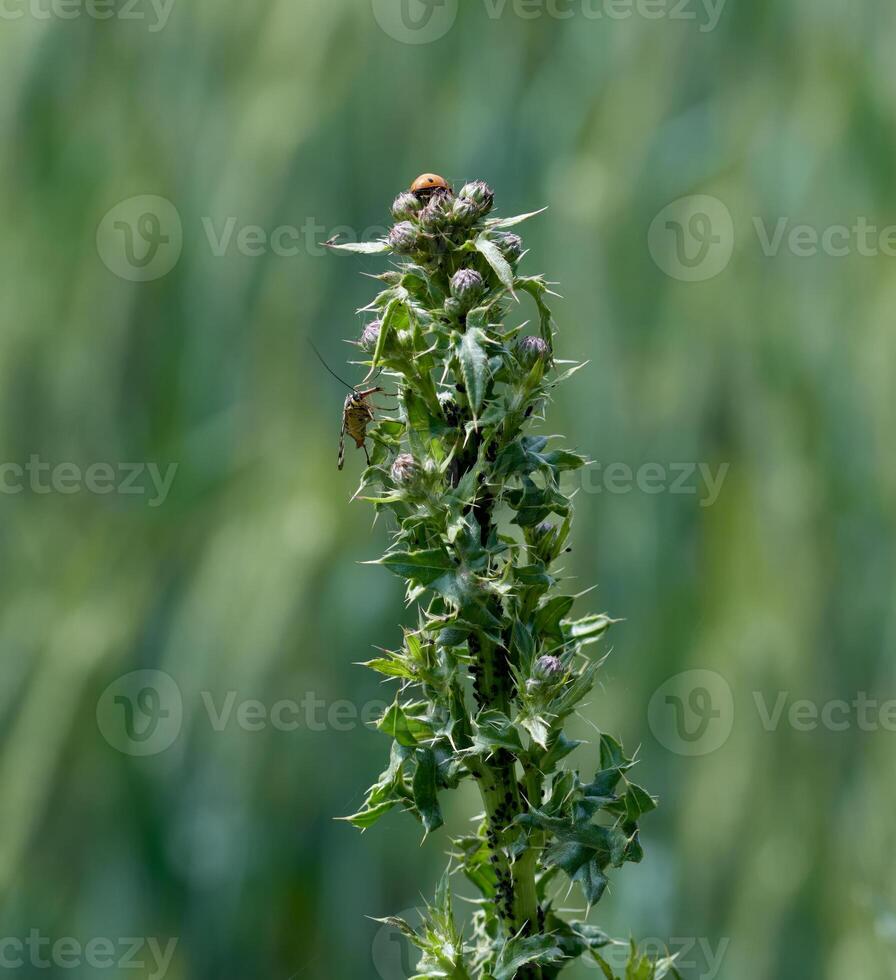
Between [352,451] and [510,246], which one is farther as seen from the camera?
[352,451]

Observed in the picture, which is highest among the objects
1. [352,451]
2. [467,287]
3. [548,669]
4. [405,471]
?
[352,451]

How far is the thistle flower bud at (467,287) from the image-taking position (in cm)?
79

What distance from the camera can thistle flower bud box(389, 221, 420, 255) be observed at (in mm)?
826

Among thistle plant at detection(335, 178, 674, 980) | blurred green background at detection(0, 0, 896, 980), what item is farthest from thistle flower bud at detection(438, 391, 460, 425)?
blurred green background at detection(0, 0, 896, 980)

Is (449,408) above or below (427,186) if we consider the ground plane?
below

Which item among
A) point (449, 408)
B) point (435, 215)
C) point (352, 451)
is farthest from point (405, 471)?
point (352, 451)

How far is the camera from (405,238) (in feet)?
2.72

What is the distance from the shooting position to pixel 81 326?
12.0 ft

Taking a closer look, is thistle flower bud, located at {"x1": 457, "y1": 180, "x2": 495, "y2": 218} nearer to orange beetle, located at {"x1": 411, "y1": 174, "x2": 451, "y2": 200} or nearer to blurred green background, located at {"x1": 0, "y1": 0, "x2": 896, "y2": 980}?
orange beetle, located at {"x1": 411, "y1": 174, "x2": 451, "y2": 200}

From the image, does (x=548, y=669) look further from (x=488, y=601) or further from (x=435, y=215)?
(x=435, y=215)

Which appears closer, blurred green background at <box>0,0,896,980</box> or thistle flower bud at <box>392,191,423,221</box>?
thistle flower bud at <box>392,191,423,221</box>

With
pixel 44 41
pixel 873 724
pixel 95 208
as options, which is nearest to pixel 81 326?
pixel 95 208

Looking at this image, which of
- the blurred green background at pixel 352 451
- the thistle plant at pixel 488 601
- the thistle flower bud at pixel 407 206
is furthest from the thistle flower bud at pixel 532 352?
the blurred green background at pixel 352 451

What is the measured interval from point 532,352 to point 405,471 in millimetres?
109
